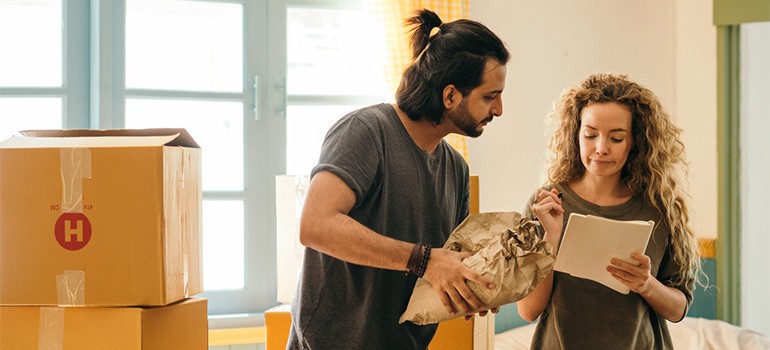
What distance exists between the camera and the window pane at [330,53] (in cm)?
333

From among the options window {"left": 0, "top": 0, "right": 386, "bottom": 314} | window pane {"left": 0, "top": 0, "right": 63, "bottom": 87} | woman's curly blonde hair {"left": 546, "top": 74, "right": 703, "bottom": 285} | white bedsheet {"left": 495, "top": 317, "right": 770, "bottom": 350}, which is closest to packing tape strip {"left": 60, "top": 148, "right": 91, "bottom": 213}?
woman's curly blonde hair {"left": 546, "top": 74, "right": 703, "bottom": 285}

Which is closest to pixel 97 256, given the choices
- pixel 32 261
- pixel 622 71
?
pixel 32 261

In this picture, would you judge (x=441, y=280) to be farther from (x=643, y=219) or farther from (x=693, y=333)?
(x=693, y=333)

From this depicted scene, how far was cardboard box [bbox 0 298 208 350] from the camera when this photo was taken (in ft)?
5.42

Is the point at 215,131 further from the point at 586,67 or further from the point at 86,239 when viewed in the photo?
the point at 586,67

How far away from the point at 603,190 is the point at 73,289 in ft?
4.02

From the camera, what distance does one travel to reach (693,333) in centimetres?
335

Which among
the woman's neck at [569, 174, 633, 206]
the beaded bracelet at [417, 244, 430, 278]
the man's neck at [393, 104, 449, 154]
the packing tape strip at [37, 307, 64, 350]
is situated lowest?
the packing tape strip at [37, 307, 64, 350]

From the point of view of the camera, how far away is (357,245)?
143 cm

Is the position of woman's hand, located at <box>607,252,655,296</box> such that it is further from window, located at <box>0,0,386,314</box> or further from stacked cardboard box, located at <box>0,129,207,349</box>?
window, located at <box>0,0,386,314</box>

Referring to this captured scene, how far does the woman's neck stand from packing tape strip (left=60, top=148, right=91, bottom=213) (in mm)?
1128

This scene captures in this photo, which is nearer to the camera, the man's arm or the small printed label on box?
the man's arm

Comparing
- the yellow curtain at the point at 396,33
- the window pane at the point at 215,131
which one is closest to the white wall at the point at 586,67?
the yellow curtain at the point at 396,33

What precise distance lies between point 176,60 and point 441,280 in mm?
2041
